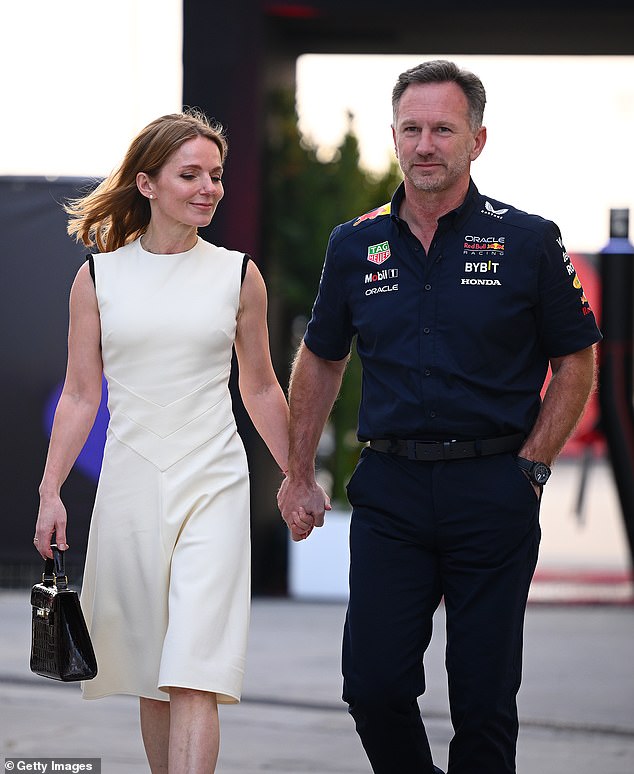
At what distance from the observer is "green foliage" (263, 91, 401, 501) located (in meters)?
8.51

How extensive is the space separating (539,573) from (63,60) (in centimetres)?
458

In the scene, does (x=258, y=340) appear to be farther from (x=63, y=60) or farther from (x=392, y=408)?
(x=63, y=60)

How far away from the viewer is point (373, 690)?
362 cm

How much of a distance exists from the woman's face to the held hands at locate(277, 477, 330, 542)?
29.9 inches

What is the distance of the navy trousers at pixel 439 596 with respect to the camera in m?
3.54

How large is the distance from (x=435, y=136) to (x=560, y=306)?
0.52 meters

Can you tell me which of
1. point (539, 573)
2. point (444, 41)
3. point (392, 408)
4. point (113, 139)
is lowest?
point (539, 573)

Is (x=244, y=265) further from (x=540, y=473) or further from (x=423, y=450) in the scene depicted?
(x=540, y=473)

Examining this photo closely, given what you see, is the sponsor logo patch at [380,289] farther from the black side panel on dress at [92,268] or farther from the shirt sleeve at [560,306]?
the black side panel on dress at [92,268]

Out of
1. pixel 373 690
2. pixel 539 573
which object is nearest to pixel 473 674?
pixel 373 690

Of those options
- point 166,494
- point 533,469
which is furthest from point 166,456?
point 533,469

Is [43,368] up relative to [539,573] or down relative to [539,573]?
up

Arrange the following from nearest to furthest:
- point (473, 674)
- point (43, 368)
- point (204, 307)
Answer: point (473, 674) → point (204, 307) → point (43, 368)

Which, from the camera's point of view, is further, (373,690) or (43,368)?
(43,368)
